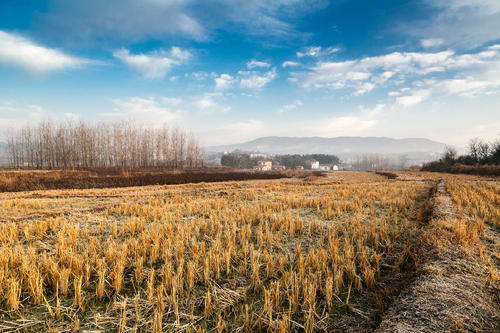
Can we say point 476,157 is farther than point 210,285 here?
→ Yes

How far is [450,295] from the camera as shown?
2.90 metres

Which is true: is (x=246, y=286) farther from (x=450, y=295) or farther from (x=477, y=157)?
(x=477, y=157)

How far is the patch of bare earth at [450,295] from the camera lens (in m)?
2.41

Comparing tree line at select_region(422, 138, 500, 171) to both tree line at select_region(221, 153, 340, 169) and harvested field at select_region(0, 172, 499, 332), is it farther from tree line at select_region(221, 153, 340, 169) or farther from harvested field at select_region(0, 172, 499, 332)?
tree line at select_region(221, 153, 340, 169)

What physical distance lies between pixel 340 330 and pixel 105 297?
3.63 meters

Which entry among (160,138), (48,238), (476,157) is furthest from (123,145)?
(476,157)

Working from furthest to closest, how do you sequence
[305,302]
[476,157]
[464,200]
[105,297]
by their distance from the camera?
[476,157] → [464,200] → [105,297] → [305,302]

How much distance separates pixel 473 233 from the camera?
5.23 m

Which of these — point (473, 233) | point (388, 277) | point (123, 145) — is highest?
point (123, 145)

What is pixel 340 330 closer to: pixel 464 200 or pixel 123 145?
pixel 464 200

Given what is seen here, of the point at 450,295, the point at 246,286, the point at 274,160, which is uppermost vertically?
the point at 274,160

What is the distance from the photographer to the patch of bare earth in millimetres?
2412

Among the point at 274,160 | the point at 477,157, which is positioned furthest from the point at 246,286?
the point at 274,160

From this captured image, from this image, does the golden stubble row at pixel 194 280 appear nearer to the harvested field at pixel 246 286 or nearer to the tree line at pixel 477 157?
the harvested field at pixel 246 286
